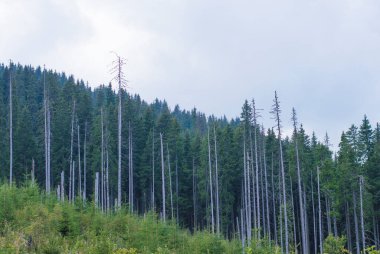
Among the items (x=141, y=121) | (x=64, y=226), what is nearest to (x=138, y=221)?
(x=64, y=226)

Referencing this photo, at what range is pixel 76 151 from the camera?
59469 millimetres

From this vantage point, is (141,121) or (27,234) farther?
(141,121)

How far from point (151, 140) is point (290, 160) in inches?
671

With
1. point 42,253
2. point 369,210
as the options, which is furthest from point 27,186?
point 369,210

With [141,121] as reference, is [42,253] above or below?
below

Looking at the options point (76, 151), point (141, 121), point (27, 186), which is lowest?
point (27, 186)

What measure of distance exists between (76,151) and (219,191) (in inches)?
727

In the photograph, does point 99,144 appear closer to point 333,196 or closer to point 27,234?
point 333,196

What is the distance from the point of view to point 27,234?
16.5m

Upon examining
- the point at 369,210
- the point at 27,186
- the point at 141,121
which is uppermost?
the point at 141,121

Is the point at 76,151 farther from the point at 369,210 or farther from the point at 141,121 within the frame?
the point at 369,210

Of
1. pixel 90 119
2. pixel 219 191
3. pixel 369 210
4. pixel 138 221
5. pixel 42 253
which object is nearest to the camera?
pixel 42 253

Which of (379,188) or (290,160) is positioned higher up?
(290,160)

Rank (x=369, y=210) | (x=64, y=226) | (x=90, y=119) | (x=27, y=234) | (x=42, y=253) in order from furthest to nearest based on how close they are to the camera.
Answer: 1. (x=90, y=119)
2. (x=369, y=210)
3. (x=64, y=226)
4. (x=27, y=234)
5. (x=42, y=253)
